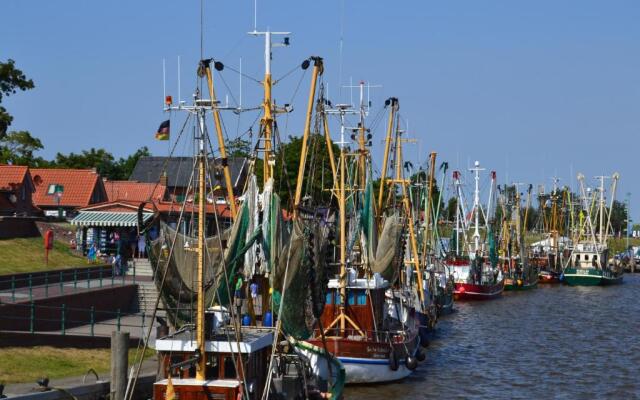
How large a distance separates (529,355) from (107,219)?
29364 mm

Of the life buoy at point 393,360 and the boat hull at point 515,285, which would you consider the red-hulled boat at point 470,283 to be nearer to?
the boat hull at point 515,285

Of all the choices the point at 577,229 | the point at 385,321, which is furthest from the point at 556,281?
the point at 385,321

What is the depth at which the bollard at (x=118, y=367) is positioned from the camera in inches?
1192

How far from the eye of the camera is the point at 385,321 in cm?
4534

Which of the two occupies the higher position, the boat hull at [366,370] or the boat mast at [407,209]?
the boat mast at [407,209]

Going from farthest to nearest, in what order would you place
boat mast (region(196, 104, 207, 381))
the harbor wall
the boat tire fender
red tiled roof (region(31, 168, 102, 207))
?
red tiled roof (region(31, 168, 102, 207)), the boat tire fender, the harbor wall, boat mast (region(196, 104, 207, 381))

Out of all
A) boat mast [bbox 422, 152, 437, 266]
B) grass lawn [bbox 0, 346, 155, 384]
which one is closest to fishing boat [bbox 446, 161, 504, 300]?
boat mast [bbox 422, 152, 437, 266]

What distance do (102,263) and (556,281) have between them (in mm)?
74024

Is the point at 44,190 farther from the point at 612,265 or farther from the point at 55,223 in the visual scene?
the point at 612,265

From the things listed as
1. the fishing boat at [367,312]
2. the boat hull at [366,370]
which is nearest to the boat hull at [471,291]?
the fishing boat at [367,312]

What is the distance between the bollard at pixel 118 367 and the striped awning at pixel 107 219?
40968 mm

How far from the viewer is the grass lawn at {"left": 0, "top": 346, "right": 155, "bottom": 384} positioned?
103 ft

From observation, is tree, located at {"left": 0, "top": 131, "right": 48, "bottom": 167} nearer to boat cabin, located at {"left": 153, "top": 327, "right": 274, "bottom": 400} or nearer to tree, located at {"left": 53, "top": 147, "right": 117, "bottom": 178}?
tree, located at {"left": 53, "top": 147, "right": 117, "bottom": 178}

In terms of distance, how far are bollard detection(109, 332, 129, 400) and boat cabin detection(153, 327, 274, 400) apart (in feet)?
9.04
